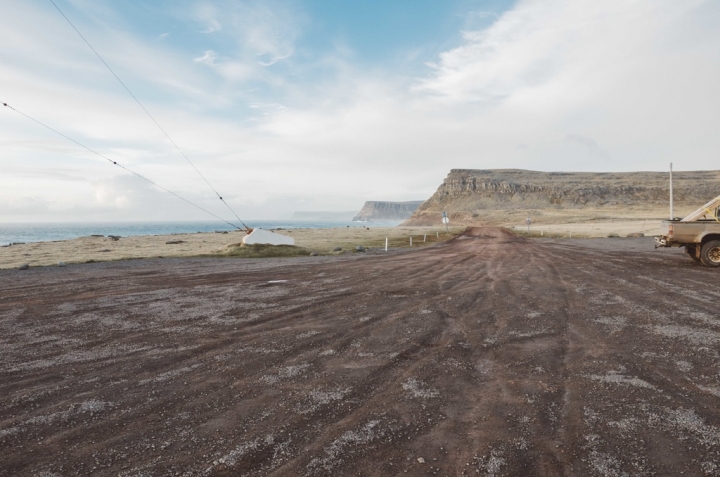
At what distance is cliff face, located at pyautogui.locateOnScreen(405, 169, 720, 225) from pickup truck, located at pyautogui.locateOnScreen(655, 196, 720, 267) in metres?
92.9

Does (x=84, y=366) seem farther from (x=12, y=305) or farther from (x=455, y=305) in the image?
(x=455, y=305)

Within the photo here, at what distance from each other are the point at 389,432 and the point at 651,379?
4.21m

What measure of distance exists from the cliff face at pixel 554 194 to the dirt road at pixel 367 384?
350 ft

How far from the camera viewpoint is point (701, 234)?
1741cm

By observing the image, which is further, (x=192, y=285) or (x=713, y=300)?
(x=192, y=285)

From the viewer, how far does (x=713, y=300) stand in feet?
34.8

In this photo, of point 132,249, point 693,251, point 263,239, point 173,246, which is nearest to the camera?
point 693,251

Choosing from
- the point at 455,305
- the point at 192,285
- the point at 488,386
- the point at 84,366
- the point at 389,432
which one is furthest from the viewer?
the point at 192,285

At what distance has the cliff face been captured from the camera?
121688 millimetres

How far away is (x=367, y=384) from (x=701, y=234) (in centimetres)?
1948

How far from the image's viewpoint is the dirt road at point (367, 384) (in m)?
4.00

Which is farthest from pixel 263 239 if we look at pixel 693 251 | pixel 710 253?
pixel 710 253

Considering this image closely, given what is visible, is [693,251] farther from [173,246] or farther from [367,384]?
[173,246]

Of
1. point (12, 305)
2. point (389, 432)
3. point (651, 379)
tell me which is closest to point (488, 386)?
point (389, 432)
